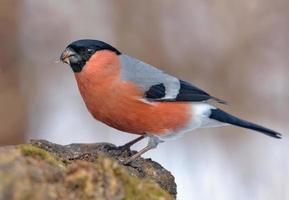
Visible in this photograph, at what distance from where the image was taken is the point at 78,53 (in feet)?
9.69

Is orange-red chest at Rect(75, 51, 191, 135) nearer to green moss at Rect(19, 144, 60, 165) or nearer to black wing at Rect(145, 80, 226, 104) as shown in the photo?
black wing at Rect(145, 80, 226, 104)

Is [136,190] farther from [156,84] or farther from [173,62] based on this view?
[173,62]

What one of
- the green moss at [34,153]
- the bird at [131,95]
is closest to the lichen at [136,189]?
the green moss at [34,153]

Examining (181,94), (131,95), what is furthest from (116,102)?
(181,94)

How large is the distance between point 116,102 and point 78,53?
0.28m

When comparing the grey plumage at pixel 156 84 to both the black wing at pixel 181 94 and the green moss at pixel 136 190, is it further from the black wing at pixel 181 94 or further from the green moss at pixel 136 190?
the green moss at pixel 136 190

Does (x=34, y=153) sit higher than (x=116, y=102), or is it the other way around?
(x=34, y=153)

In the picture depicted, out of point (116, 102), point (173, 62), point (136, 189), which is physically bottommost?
point (173, 62)

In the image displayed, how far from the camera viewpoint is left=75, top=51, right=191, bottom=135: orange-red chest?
289 cm

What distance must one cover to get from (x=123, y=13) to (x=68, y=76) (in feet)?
2.49

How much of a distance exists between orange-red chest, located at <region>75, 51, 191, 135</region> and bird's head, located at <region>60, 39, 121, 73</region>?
0.9 inches

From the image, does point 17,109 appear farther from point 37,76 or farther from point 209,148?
point 209,148

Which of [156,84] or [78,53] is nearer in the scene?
[78,53]

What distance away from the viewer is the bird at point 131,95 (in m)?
2.91
